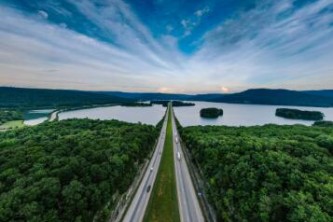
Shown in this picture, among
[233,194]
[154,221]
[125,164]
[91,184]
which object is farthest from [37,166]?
[233,194]

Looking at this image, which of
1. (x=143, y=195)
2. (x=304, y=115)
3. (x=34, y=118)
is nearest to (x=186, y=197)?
(x=143, y=195)

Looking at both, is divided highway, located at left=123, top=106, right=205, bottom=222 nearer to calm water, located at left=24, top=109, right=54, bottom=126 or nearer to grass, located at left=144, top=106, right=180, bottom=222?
grass, located at left=144, top=106, right=180, bottom=222

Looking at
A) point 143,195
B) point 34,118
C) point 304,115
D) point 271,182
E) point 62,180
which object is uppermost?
point 271,182

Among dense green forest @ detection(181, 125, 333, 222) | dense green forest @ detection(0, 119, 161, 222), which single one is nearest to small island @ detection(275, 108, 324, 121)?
dense green forest @ detection(181, 125, 333, 222)

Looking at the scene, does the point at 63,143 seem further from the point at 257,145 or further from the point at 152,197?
the point at 257,145

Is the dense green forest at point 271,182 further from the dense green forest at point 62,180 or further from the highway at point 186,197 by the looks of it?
the dense green forest at point 62,180

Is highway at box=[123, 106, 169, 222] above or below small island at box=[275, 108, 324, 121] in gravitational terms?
below

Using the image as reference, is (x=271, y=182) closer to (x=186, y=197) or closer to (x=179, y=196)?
(x=186, y=197)

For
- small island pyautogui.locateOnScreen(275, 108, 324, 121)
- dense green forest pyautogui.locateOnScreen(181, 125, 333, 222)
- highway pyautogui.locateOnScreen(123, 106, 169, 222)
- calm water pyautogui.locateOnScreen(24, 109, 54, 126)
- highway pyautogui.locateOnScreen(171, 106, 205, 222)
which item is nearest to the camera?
dense green forest pyautogui.locateOnScreen(181, 125, 333, 222)
